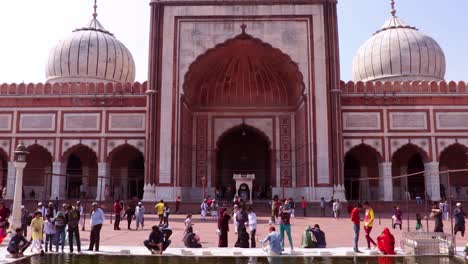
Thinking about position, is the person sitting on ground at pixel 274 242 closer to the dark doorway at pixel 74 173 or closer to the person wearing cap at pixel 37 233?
the person wearing cap at pixel 37 233

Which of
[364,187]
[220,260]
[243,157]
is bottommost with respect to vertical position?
[220,260]

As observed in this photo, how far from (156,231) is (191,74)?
1210 centimetres

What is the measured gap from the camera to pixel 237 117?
2097cm

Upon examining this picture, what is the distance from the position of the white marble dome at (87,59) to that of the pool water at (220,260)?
Answer: 17078 millimetres

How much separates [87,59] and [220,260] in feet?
60.4

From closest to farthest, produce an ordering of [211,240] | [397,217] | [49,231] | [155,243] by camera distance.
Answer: [155,243] < [49,231] < [211,240] < [397,217]

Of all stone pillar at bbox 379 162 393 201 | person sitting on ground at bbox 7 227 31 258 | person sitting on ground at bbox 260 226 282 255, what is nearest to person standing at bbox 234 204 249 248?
person sitting on ground at bbox 260 226 282 255

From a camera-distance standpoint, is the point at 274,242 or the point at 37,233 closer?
the point at 274,242

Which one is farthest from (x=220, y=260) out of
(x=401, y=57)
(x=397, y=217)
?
(x=401, y=57)

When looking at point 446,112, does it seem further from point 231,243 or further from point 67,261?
point 67,261

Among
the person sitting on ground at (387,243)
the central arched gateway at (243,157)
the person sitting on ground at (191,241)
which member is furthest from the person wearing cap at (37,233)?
the central arched gateway at (243,157)

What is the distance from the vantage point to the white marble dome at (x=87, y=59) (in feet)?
74.6

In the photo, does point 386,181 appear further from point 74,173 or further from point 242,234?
point 74,173

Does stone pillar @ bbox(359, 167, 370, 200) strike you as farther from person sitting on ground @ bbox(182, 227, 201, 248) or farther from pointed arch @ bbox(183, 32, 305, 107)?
person sitting on ground @ bbox(182, 227, 201, 248)
